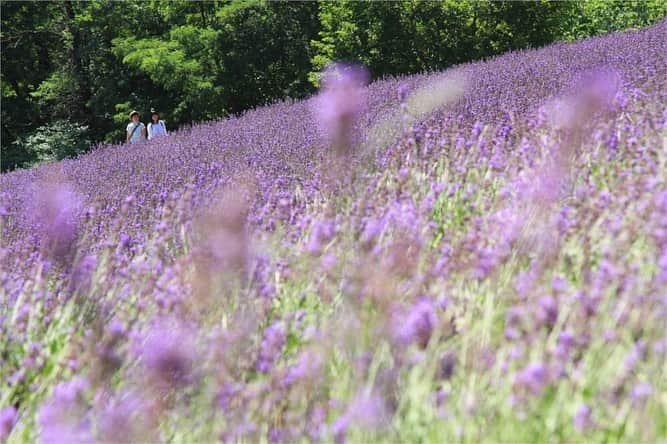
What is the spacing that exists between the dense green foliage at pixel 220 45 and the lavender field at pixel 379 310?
8.74 m

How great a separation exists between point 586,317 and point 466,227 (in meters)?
0.89

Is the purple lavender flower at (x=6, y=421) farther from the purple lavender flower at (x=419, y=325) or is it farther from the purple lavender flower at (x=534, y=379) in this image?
the purple lavender flower at (x=534, y=379)

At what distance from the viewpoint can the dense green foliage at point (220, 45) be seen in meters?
11.5

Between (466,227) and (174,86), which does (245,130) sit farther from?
(174,86)

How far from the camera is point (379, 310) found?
1811 mm

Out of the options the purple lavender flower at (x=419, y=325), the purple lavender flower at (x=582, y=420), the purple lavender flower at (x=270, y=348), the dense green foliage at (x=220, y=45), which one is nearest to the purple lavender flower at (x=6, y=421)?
the purple lavender flower at (x=270, y=348)

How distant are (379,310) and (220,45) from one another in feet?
42.9

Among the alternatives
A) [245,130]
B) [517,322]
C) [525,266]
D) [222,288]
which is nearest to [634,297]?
[517,322]

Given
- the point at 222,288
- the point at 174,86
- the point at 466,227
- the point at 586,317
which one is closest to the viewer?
the point at 586,317

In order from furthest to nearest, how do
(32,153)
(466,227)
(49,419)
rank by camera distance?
(32,153), (466,227), (49,419)

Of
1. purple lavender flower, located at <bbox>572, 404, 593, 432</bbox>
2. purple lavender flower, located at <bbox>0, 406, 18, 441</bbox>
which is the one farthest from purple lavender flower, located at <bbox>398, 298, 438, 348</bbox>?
purple lavender flower, located at <bbox>0, 406, 18, 441</bbox>

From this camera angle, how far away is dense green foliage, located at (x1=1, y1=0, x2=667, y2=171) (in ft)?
37.8

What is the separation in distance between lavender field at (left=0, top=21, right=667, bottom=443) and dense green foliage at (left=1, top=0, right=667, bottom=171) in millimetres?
8744

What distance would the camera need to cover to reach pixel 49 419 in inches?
63.8
